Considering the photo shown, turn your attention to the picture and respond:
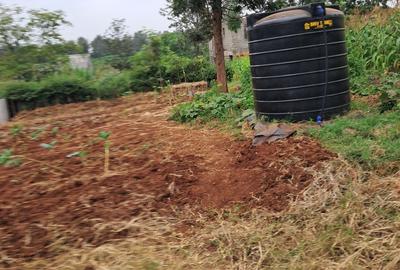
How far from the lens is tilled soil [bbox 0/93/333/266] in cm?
292

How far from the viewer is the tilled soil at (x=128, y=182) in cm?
292

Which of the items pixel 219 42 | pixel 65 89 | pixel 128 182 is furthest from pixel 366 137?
pixel 65 89

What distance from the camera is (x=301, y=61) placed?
5.05 meters

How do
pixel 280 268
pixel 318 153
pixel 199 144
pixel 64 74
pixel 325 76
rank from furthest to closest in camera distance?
1. pixel 64 74
2. pixel 325 76
3. pixel 199 144
4. pixel 318 153
5. pixel 280 268

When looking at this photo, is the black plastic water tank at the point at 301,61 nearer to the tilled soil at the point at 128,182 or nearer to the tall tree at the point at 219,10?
the tilled soil at the point at 128,182

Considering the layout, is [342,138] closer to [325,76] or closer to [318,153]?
[318,153]

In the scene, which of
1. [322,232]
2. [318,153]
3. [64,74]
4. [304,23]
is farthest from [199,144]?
[64,74]

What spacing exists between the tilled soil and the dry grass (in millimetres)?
140

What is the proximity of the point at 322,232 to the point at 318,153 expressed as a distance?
1210 millimetres

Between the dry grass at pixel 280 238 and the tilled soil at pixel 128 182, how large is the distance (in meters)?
0.14

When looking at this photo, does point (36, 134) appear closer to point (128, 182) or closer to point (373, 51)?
point (128, 182)

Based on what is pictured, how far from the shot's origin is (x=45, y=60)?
35.2 feet

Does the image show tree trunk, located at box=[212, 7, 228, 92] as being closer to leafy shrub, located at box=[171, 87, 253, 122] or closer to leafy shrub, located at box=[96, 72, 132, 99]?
leafy shrub, located at box=[171, 87, 253, 122]

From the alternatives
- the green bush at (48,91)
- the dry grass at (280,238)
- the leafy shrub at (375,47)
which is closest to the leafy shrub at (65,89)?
the green bush at (48,91)
